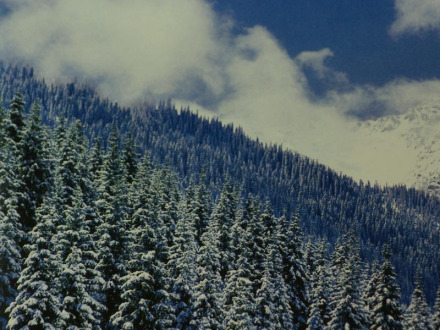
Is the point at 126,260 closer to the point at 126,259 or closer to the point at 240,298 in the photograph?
the point at 126,259

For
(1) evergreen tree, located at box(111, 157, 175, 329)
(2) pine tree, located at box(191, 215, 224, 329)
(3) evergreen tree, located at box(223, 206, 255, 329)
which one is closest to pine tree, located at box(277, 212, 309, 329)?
(3) evergreen tree, located at box(223, 206, 255, 329)

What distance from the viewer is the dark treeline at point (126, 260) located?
21953mm

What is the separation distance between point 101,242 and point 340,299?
922 inches

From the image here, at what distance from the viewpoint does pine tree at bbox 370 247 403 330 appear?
36.5m

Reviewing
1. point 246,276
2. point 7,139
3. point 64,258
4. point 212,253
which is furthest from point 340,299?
point 7,139

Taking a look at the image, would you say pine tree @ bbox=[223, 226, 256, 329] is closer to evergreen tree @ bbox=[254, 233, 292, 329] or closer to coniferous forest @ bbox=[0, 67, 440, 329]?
coniferous forest @ bbox=[0, 67, 440, 329]

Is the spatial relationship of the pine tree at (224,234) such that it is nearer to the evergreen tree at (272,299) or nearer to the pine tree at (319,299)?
the evergreen tree at (272,299)

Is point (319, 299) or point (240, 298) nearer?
point (240, 298)

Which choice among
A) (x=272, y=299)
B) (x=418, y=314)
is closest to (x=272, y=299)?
(x=272, y=299)

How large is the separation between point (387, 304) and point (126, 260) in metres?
26.2

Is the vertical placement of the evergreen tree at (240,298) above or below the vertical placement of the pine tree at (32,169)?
below

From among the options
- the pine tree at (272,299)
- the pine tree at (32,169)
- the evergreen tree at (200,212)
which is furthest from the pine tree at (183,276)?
the evergreen tree at (200,212)

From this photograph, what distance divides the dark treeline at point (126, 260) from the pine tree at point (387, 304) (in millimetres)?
99

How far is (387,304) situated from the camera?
36.8m
